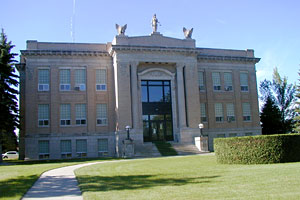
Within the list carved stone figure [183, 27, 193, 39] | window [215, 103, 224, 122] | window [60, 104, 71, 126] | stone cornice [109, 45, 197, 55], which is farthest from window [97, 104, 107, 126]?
window [215, 103, 224, 122]

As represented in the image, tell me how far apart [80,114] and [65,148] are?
3.59 m

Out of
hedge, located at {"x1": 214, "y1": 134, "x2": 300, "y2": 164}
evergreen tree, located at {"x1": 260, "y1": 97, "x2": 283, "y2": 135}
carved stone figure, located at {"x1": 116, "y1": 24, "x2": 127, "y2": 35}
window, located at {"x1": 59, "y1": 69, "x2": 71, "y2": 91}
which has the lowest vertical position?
hedge, located at {"x1": 214, "y1": 134, "x2": 300, "y2": 164}

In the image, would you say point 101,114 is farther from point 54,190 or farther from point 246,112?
point 54,190

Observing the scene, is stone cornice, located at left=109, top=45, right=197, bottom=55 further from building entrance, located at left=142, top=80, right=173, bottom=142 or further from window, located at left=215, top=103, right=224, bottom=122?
window, located at left=215, top=103, right=224, bottom=122

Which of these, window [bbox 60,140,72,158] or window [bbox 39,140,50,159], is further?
window [bbox 60,140,72,158]

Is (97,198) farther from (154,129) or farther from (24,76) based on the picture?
(24,76)

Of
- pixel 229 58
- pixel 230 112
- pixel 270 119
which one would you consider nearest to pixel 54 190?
pixel 230 112

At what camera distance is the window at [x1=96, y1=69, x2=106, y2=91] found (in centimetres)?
3322

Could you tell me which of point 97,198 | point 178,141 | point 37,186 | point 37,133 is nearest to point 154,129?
point 178,141

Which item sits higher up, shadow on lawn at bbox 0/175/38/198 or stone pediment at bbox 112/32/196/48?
stone pediment at bbox 112/32/196/48

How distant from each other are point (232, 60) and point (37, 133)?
74.2ft

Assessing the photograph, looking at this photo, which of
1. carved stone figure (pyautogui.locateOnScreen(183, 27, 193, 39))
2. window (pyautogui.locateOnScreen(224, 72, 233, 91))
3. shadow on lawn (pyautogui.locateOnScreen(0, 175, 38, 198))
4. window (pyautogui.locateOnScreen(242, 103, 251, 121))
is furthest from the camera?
window (pyautogui.locateOnScreen(242, 103, 251, 121))

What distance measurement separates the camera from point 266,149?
51.3ft

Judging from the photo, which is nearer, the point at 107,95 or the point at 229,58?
the point at 107,95
